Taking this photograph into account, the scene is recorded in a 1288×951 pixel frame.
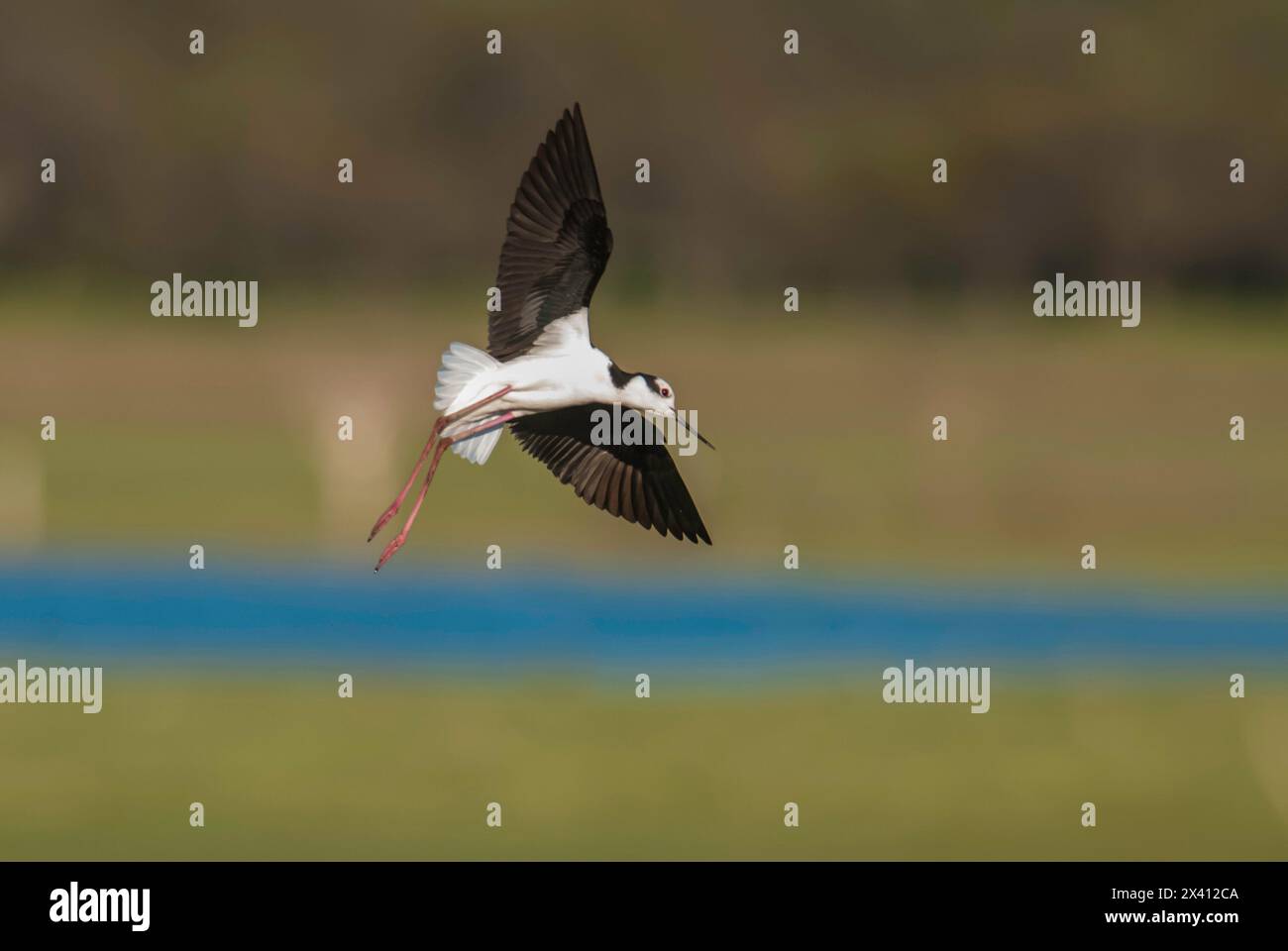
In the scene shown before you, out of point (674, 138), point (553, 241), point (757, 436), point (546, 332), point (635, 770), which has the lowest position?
point (635, 770)

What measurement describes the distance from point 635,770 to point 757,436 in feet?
26.9

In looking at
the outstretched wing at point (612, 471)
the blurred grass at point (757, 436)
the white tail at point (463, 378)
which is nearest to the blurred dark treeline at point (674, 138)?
the blurred grass at point (757, 436)

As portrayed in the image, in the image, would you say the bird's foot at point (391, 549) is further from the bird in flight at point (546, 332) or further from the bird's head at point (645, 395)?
the bird's head at point (645, 395)

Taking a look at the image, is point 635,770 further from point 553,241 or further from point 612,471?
point 553,241

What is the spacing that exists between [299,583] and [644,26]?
9533 mm

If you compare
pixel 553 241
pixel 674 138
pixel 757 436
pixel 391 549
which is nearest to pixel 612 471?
pixel 553 241

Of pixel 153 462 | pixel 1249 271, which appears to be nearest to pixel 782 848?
pixel 153 462

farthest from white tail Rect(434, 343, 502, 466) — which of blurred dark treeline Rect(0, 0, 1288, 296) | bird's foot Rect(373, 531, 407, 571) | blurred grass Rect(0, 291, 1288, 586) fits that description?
blurred dark treeline Rect(0, 0, 1288, 296)

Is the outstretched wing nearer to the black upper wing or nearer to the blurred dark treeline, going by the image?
the black upper wing

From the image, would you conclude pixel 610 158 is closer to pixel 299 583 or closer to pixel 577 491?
pixel 299 583

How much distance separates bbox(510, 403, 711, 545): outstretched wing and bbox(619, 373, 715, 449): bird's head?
301 millimetres

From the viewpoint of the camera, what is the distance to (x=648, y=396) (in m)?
6.12

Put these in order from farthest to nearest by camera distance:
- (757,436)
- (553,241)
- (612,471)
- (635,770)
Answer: (757,436) → (635,770) → (612,471) → (553,241)

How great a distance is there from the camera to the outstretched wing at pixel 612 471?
646cm
